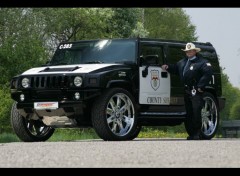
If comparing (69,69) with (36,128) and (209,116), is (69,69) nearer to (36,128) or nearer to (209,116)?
(36,128)

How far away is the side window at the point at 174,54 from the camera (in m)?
16.8

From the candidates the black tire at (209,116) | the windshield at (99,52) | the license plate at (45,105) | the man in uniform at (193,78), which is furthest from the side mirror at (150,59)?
the license plate at (45,105)

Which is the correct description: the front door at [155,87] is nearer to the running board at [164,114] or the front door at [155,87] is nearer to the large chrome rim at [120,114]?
the running board at [164,114]

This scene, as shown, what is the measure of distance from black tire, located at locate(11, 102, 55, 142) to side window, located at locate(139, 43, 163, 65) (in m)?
2.41

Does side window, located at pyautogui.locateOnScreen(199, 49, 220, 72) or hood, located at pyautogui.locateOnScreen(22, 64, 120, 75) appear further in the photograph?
side window, located at pyautogui.locateOnScreen(199, 49, 220, 72)

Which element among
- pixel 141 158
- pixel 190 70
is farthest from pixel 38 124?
pixel 141 158

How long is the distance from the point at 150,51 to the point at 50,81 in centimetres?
238

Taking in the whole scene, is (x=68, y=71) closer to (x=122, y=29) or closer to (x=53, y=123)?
(x=53, y=123)

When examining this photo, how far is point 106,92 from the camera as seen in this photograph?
14805 millimetres

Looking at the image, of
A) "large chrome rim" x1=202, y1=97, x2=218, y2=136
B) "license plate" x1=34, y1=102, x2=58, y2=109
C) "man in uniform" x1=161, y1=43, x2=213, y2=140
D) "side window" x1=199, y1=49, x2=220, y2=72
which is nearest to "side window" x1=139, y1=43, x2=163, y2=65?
"man in uniform" x1=161, y1=43, x2=213, y2=140

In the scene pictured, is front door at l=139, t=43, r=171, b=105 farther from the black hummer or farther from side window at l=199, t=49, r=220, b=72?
side window at l=199, t=49, r=220, b=72

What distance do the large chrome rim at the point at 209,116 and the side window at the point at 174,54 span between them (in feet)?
3.32

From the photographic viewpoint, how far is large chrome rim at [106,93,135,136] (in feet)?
48.9
